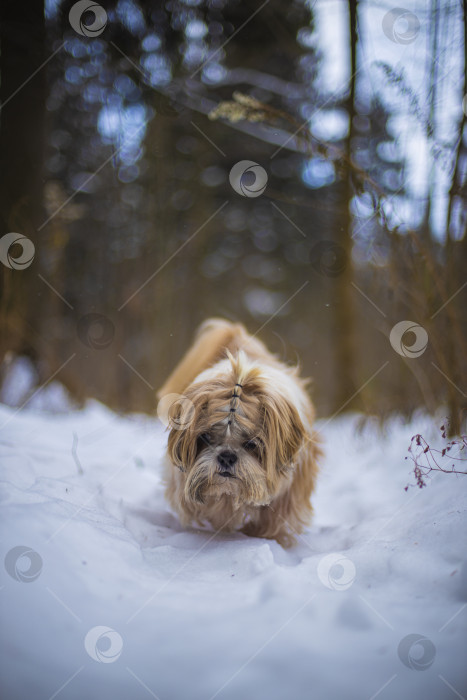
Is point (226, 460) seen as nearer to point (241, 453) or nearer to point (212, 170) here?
point (241, 453)

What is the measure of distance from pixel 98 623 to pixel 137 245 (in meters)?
5.23

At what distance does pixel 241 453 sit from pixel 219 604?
2.31 ft

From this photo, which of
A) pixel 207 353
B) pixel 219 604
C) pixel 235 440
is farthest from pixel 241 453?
pixel 207 353

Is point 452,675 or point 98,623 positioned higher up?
point 452,675

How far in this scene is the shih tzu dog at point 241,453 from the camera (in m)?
2.05

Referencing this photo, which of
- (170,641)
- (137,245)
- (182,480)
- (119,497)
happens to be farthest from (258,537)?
(137,245)

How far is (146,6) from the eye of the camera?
4031mm

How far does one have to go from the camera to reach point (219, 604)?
1.48 meters

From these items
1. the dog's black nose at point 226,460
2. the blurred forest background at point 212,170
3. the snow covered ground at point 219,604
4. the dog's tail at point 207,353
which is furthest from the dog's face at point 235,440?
the blurred forest background at point 212,170

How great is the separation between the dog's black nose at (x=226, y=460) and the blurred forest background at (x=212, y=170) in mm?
1422

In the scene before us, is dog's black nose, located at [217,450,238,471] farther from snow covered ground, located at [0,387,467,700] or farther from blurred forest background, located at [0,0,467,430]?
blurred forest background, located at [0,0,467,430]

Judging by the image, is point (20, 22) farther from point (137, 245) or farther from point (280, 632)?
point (280, 632)

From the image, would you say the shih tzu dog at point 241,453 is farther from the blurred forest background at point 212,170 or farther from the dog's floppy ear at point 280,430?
the blurred forest background at point 212,170

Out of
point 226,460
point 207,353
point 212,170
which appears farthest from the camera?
point 212,170
